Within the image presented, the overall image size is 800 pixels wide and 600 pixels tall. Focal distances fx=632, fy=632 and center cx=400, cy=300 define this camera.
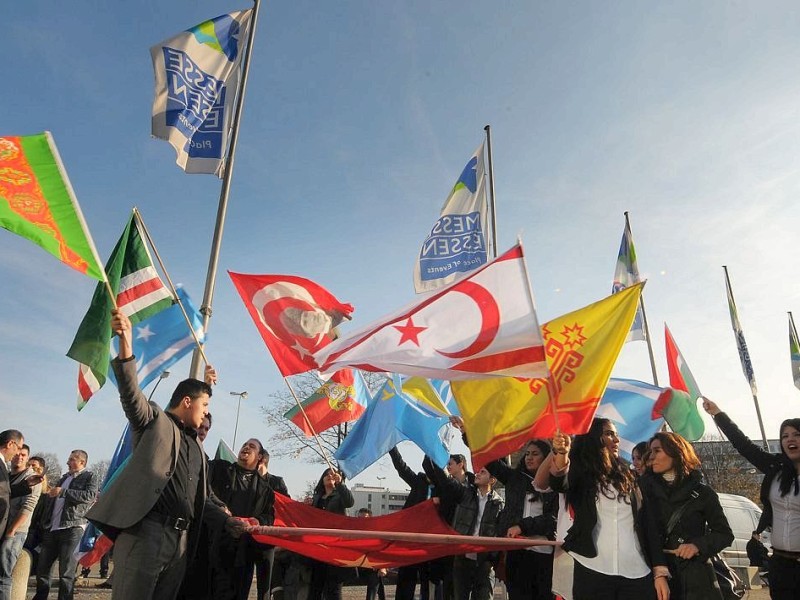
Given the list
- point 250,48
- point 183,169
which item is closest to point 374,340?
point 183,169

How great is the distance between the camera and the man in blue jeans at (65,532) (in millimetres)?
8219

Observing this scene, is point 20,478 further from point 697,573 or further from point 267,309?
point 697,573

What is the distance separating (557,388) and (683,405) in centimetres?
455

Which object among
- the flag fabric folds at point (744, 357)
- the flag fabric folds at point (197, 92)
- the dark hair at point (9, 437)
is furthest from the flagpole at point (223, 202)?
the flag fabric folds at point (744, 357)

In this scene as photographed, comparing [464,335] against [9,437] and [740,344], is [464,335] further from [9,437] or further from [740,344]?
[740,344]

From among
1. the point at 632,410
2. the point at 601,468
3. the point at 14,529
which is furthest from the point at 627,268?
the point at 14,529

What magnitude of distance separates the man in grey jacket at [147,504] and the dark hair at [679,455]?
140 inches

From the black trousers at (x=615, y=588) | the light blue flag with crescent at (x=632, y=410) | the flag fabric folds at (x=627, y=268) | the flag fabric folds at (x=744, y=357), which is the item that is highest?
the flag fabric folds at (x=627, y=268)

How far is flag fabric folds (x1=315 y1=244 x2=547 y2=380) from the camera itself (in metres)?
5.16

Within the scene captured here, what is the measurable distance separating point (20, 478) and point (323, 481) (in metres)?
3.62

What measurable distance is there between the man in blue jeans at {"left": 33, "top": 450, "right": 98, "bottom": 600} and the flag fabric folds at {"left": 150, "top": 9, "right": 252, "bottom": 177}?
4765 mm

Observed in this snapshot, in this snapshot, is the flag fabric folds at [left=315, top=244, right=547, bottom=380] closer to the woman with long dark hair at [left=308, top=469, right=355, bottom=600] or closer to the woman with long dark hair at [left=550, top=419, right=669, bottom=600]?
the woman with long dark hair at [left=550, top=419, right=669, bottom=600]

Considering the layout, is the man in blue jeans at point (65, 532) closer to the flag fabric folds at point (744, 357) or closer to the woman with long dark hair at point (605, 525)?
the woman with long dark hair at point (605, 525)

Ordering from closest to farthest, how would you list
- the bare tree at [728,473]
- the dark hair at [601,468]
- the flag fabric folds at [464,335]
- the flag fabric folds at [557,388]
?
the dark hair at [601,468]
the flag fabric folds at [464,335]
the flag fabric folds at [557,388]
the bare tree at [728,473]
